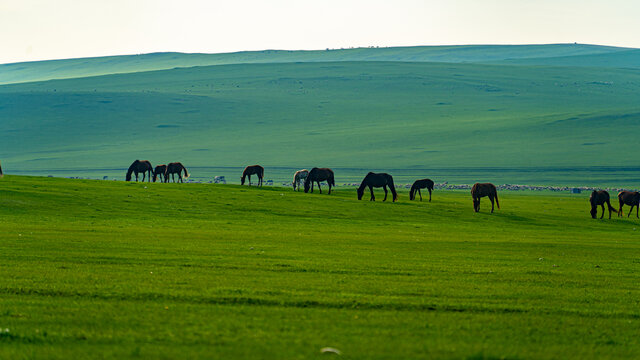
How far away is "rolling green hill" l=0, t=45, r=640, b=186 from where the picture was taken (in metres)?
98.5

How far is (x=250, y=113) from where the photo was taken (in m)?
134

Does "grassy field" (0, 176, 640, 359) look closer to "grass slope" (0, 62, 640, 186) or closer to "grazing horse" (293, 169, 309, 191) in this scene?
"grazing horse" (293, 169, 309, 191)

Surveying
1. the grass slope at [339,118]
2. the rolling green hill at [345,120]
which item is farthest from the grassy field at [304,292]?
the grass slope at [339,118]

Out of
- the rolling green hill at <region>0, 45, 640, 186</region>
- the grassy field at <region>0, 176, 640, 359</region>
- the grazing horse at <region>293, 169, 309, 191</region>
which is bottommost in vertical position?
the grassy field at <region>0, 176, 640, 359</region>

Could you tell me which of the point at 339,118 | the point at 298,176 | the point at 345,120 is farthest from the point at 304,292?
the point at 339,118

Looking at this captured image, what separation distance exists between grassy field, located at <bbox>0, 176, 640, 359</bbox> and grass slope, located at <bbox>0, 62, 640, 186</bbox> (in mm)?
68307

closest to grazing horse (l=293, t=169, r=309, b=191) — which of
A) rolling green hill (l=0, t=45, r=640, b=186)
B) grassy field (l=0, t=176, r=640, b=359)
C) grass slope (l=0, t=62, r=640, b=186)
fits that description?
grassy field (l=0, t=176, r=640, b=359)

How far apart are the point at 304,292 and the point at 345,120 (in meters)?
116

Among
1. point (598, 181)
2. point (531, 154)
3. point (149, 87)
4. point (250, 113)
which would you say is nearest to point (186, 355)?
point (598, 181)

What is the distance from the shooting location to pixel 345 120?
12712 cm

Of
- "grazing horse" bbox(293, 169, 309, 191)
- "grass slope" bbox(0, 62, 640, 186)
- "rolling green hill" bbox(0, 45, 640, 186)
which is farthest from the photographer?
"grass slope" bbox(0, 62, 640, 186)

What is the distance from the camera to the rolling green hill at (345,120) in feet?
323

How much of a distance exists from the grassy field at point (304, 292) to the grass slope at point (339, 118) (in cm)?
6831

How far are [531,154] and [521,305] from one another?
92.6 metres
